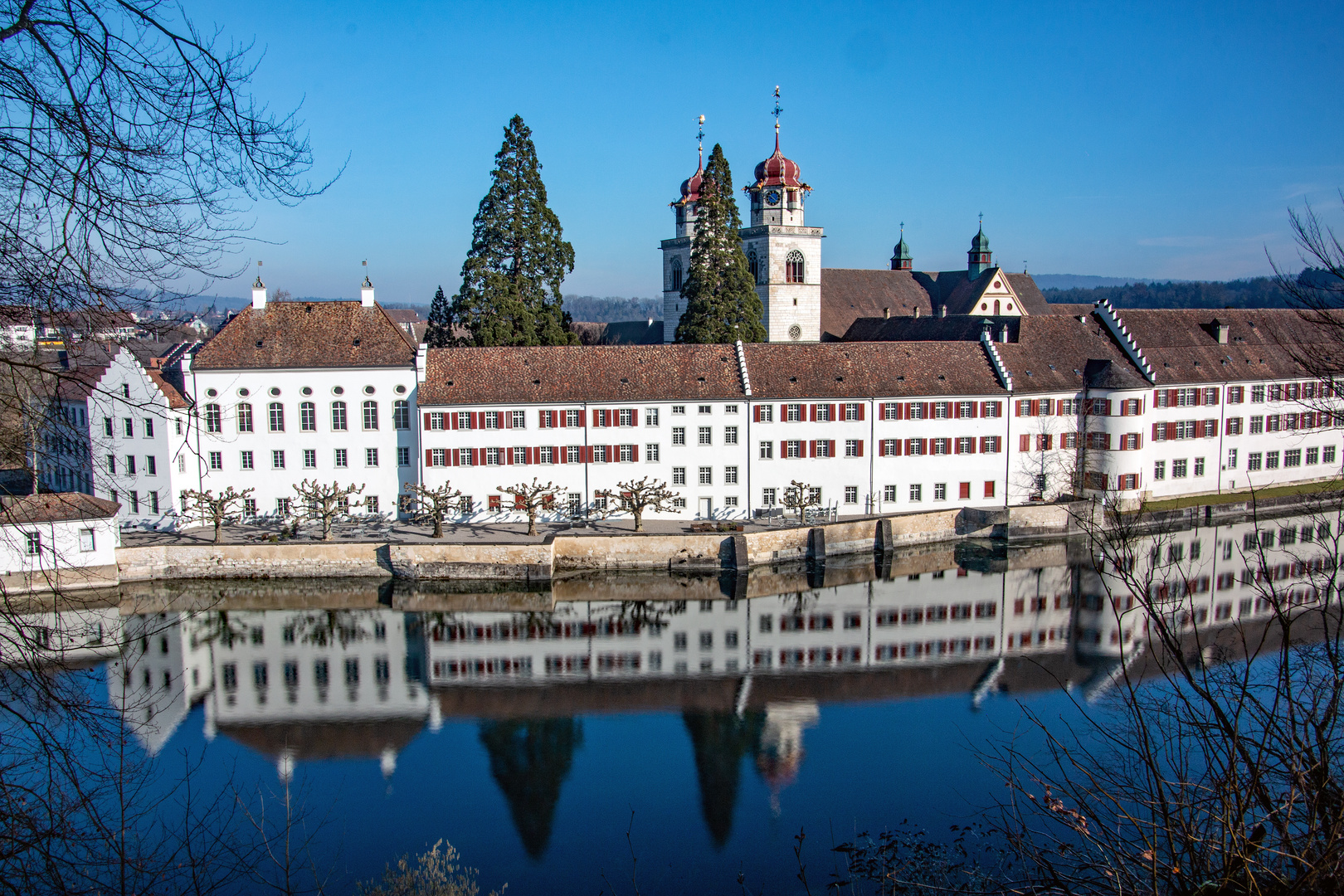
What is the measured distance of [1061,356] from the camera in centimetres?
4681

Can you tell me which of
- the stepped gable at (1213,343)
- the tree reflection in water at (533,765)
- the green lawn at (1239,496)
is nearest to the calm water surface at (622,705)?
the tree reflection in water at (533,765)

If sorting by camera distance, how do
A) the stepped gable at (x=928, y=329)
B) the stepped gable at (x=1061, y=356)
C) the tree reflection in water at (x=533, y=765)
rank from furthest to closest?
the stepped gable at (x=928, y=329) → the stepped gable at (x=1061, y=356) → the tree reflection in water at (x=533, y=765)

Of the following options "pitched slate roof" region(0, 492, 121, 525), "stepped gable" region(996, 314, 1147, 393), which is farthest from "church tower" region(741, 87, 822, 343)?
"pitched slate roof" region(0, 492, 121, 525)

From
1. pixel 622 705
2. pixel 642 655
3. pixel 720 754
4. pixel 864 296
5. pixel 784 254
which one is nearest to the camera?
pixel 720 754

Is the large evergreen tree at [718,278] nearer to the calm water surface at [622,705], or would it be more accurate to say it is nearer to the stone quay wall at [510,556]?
the stone quay wall at [510,556]

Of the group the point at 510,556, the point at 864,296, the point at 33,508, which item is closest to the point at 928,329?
the point at 864,296

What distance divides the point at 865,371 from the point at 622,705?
868 inches

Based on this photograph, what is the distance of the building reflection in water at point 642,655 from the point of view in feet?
76.5

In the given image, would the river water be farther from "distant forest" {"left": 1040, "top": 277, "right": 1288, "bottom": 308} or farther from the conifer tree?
"distant forest" {"left": 1040, "top": 277, "right": 1288, "bottom": 308}

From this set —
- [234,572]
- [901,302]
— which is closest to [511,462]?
[234,572]

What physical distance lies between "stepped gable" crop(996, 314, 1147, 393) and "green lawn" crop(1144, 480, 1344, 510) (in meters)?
5.25

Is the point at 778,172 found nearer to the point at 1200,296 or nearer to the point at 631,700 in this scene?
the point at 631,700

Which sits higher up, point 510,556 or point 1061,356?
point 1061,356

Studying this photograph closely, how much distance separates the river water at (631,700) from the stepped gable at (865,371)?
23.7 feet
